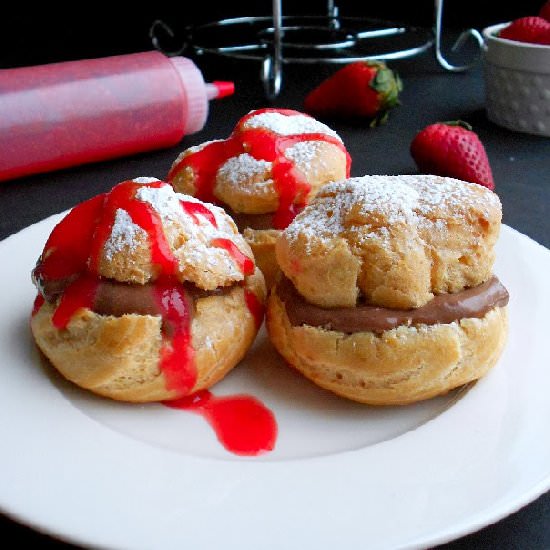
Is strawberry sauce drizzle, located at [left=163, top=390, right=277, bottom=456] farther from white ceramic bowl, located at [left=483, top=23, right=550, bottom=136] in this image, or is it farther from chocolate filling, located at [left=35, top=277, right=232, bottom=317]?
white ceramic bowl, located at [left=483, top=23, right=550, bottom=136]

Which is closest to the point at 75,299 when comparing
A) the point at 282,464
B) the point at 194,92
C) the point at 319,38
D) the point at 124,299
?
the point at 124,299

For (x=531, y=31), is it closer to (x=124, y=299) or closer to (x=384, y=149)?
(x=384, y=149)

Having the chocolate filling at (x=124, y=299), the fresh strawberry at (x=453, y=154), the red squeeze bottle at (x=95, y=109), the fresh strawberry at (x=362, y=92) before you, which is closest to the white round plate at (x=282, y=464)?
the chocolate filling at (x=124, y=299)

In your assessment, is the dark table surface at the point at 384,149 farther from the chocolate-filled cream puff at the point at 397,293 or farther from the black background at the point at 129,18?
the chocolate-filled cream puff at the point at 397,293

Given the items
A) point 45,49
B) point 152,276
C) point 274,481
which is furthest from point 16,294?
point 45,49

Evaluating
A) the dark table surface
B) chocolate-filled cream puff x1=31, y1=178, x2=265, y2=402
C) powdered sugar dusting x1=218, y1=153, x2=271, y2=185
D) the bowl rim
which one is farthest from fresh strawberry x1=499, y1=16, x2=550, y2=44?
chocolate-filled cream puff x1=31, y1=178, x2=265, y2=402

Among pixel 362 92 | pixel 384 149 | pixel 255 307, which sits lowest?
pixel 384 149
